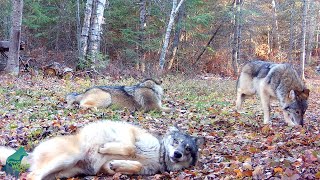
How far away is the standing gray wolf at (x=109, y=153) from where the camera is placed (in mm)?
4980

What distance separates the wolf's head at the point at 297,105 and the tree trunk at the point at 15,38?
12755 millimetres

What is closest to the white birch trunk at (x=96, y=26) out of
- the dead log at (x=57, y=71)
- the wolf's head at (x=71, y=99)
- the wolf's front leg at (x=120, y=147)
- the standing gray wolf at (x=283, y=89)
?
the dead log at (x=57, y=71)

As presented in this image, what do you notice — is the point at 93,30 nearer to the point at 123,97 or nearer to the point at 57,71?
the point at 57,71

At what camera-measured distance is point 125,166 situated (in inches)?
199

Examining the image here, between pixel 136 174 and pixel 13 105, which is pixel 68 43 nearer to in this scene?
pixel 13 105

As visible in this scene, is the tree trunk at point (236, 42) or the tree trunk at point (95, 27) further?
the tree trunk at point (236, 42)

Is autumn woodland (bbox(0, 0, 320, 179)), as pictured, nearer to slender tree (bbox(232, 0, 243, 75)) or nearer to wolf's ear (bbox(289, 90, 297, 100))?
slender tree (bbox(232, 0, 243, 75))

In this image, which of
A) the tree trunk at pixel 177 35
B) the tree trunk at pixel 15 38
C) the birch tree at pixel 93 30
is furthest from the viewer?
the tree trunk at pixel 177 35

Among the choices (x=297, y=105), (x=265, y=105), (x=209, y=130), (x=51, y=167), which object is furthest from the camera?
(x=265, y=105)

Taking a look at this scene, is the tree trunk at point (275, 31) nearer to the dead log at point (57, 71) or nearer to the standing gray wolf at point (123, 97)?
the dead log at point (57, 71)

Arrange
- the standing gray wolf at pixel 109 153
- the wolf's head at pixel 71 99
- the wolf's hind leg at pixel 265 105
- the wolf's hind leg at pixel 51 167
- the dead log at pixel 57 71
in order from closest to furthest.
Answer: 1. the wolf's hind leg at pixel 51 167
2. the standing gray wolf at pixel 109 153
3. the wolf's hind leg at pixel 265 105
4. the wolf's head at pixel 71 99
5. the dead log at pixel 57 71

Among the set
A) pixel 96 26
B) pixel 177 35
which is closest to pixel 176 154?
pixel 96 26

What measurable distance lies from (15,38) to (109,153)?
46.7 feet

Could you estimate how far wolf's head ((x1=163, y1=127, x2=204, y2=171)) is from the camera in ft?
17.1
